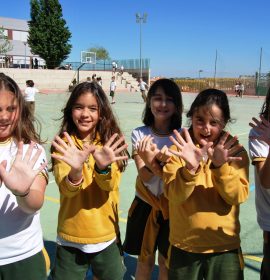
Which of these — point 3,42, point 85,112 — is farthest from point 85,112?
Result: point 3,42

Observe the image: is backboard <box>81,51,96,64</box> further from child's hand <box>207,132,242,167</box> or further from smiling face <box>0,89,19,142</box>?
child's hand <box>207,132,242,167</box>

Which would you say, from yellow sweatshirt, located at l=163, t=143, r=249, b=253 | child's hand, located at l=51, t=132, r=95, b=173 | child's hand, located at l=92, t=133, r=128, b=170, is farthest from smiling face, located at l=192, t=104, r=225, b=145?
child's hand, located at l=51, t=132, r=95, b=173

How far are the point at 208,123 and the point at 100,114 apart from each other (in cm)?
77

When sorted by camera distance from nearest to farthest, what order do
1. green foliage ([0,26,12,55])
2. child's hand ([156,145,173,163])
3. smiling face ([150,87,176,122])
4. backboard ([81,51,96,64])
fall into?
child's hand ([156,145,173,163]) < smiling face ([150,87,176,122]) < backboard ([81,51,96,64]) < green foliage ([0,26,12,55])

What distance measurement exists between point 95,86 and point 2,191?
103 cm

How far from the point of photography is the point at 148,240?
8.54 ft

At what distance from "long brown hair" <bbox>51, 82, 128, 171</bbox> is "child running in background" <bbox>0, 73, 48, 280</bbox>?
19.7 inches

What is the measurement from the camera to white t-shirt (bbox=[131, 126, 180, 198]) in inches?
97.7

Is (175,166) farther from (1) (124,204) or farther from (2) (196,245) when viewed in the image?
(1) (124,204)

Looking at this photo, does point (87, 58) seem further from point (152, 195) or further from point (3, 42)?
point (152, 195)

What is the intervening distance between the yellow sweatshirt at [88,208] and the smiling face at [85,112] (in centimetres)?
28

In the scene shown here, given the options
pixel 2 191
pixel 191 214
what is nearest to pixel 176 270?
pixel 191 214

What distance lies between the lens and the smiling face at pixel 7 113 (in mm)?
1905

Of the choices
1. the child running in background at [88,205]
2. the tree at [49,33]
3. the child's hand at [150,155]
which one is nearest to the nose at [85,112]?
the child running in background at [88,205]
